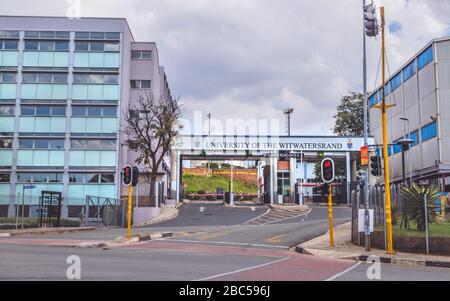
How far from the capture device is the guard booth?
102 feet

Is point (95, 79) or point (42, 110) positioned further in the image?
point (95, 79)

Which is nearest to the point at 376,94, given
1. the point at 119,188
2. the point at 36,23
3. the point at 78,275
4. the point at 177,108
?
the point at 177,108

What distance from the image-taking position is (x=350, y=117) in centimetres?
7900

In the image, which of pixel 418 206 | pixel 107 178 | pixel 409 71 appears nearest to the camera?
pixel 418 206

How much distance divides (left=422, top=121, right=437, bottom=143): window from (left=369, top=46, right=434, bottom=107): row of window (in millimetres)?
6062

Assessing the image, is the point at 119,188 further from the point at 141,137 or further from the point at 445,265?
the point at 445,265

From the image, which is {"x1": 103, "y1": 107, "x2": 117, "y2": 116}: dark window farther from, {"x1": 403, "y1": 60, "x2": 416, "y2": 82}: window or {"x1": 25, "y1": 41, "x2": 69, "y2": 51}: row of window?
{"x1": 403, "y1": 60, "x2": 416, "y2": 82}: window

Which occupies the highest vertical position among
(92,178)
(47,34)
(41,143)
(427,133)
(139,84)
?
(47,34)

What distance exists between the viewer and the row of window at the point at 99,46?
5012 cm

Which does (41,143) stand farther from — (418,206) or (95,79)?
(418,206)

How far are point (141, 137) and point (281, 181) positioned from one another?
54.1ft

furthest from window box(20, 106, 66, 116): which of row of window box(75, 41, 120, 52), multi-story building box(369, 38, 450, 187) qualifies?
multi-story building box(369, 38, 450, 187)

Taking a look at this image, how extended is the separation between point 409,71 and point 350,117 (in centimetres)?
2209

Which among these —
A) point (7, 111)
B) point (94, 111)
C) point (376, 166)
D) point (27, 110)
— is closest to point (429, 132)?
point (94, 111)
